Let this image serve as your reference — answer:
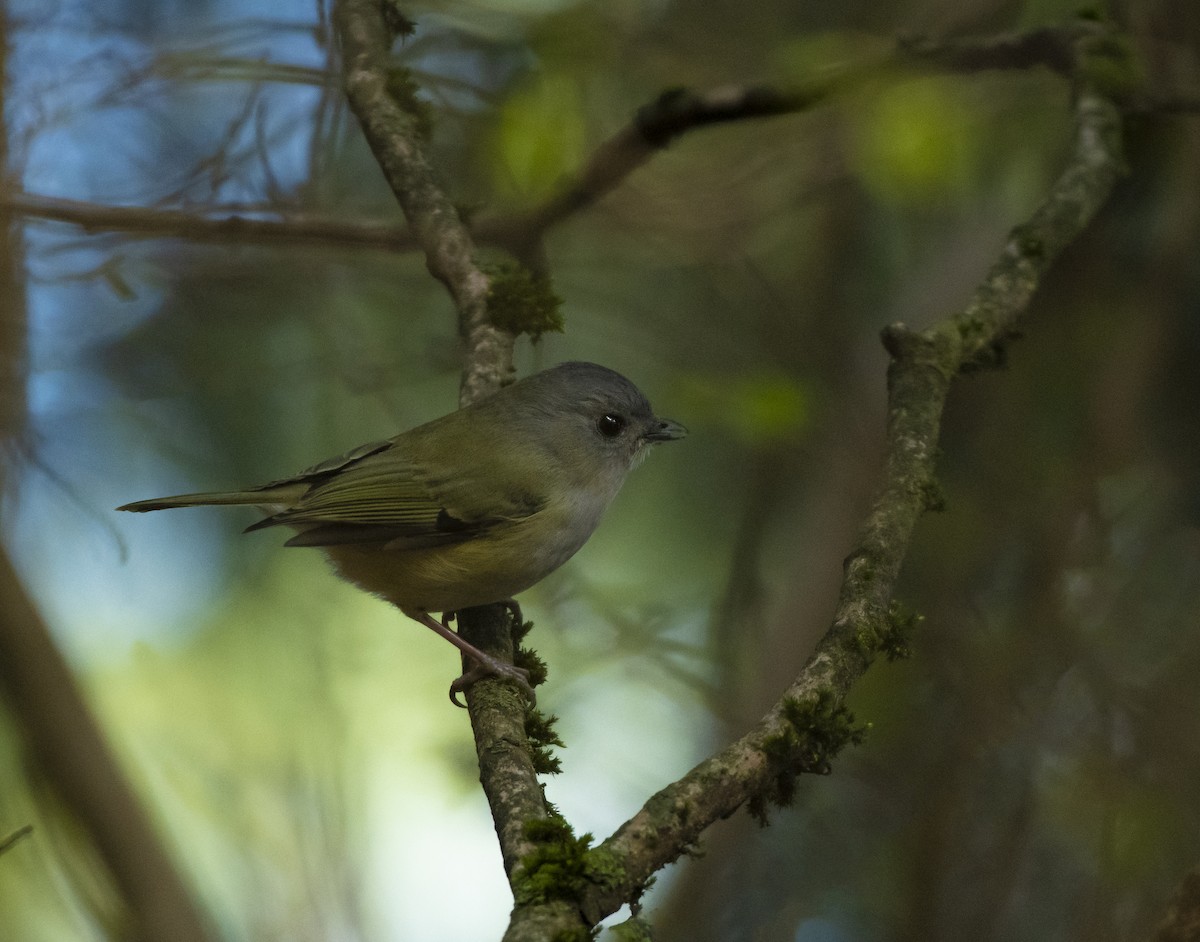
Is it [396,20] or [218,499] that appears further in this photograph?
[396,20]

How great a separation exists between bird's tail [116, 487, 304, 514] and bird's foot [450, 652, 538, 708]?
1.01 metres

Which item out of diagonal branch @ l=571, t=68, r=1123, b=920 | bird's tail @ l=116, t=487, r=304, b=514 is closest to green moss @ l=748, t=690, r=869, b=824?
diagonal branch @ l=571, t=68, r=1123, b=920

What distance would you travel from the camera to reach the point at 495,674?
3.15 meters

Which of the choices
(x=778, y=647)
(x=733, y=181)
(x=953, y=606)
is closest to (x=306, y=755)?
(x=778, y=647)

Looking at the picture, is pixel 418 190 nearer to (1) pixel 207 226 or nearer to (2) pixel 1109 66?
(1) pixel 207 226

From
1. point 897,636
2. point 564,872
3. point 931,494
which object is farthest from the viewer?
point 931,494

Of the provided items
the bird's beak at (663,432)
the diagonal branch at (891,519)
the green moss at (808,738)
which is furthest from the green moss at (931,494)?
the bird's beak at (663,432)

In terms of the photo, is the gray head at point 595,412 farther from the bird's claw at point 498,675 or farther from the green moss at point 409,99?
the green moss at point 409,99

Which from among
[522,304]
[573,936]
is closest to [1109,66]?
[522,304]

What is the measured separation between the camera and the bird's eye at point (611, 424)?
13.5ft

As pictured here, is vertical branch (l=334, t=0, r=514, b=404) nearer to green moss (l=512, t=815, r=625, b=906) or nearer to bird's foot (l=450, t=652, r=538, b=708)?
bird's foot (l=450, t=652, r=538, b=708)

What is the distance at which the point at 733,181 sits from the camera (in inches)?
197

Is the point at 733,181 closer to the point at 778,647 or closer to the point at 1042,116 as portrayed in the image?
the point at 1042,116

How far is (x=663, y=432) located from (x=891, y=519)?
4.65ft
